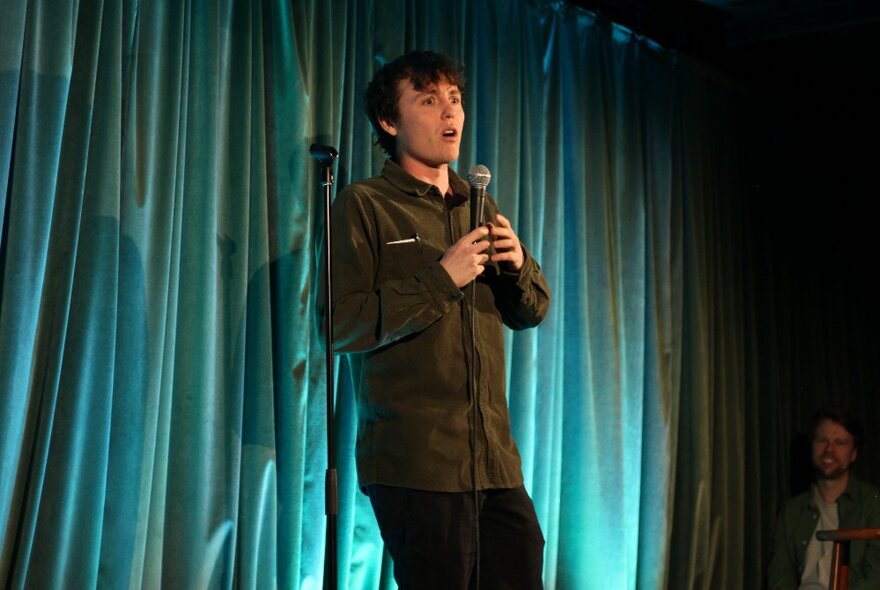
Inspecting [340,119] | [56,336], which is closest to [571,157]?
→ [340,119]

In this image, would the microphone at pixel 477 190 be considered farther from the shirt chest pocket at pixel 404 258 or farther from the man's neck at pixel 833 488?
the man's neck at pixel 833 488

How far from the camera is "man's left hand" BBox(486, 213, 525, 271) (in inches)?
91.1

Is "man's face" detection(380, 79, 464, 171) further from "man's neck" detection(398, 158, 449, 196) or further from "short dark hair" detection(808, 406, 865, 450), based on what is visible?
"short dark hair" detection(808, 406, 865, 450)

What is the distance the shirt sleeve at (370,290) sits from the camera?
2230 mm

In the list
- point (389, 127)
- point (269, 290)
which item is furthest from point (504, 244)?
point (269, 290)

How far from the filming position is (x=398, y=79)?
2.65 m

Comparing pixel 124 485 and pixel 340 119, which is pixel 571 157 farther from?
pixel 124 485

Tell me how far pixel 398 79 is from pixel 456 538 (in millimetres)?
1149

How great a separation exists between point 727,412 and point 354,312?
2.83 meters

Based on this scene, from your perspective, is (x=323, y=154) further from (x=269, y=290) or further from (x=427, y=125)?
(x=269, y=290)

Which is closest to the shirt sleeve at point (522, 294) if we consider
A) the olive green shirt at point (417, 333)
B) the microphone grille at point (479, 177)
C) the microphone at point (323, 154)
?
the olive green shirt at point (417, 333)

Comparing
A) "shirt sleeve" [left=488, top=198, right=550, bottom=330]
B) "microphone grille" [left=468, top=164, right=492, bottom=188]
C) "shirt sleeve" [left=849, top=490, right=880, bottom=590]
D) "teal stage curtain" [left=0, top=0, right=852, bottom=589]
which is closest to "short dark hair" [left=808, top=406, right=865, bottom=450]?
"shirt sleeve" [left=849, top=490, right=880, bottom=590]

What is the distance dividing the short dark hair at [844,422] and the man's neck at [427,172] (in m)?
2.75

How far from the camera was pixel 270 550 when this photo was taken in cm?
281
